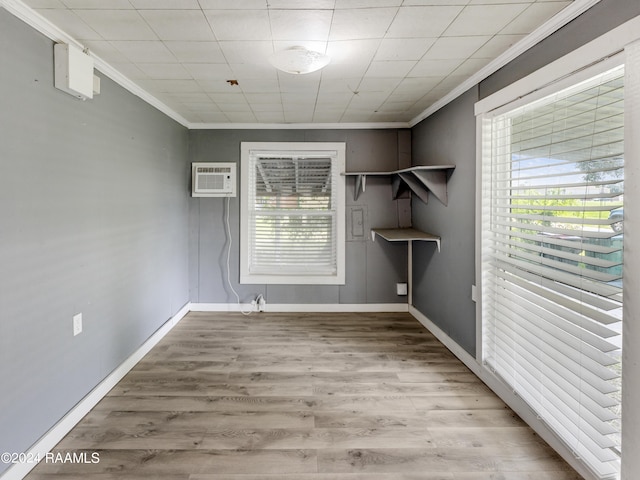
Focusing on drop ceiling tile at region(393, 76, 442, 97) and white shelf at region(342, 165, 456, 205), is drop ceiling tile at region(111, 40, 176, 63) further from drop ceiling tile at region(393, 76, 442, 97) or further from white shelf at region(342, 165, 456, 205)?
white shelf at region(342, 165, 456, 205)

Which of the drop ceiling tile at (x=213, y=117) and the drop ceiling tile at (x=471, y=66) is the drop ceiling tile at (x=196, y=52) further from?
the drop ceiling tile at (x=471, y=66)

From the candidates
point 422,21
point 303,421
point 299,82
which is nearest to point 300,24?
point 422,21

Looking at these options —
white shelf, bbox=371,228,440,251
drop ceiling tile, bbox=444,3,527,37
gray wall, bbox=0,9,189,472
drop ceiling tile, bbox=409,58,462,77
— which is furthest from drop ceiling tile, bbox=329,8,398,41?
white shelf, bbox=371,228,440,251

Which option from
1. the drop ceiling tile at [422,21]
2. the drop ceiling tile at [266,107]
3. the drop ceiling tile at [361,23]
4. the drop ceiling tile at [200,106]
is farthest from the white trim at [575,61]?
the drop ceiling tile at [200,106]

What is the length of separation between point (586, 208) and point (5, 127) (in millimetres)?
2557

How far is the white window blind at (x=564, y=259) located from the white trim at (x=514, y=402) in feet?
0.18

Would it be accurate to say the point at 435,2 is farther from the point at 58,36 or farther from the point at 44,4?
the point at 58,36

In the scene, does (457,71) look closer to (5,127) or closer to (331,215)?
(331,215)

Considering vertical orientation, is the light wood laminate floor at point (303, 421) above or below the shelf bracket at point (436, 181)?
below

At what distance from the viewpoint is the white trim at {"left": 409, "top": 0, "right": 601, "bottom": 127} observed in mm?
1444

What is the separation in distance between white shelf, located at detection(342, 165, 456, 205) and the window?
0.24 metres

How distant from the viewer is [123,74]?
7.33ft

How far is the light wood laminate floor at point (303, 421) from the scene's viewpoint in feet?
4.89

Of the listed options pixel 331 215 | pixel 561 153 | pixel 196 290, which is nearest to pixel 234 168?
pixel 331 215
